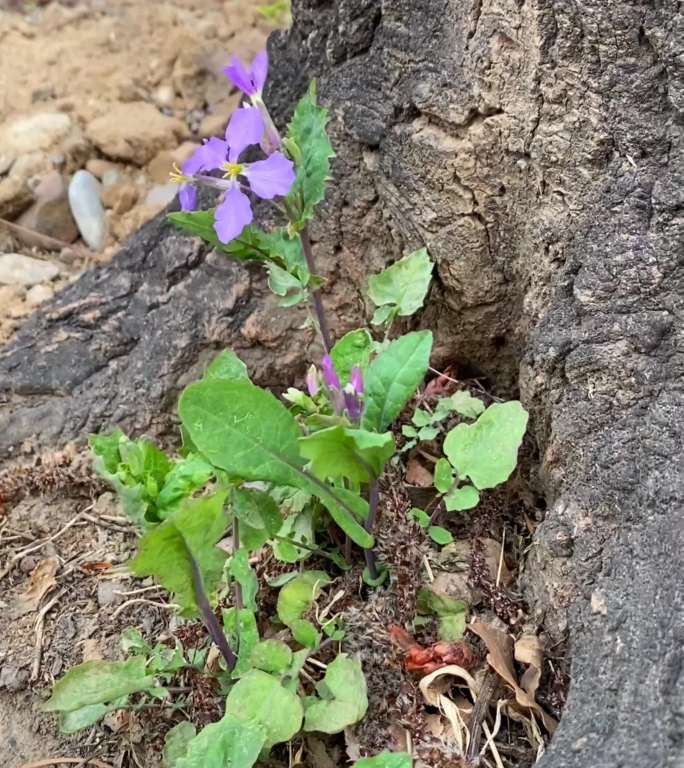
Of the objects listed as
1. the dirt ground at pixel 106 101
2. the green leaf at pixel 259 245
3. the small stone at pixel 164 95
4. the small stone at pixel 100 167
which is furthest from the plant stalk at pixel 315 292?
the small stone at pixel 164 95

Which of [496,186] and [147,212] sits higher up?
[496,186]

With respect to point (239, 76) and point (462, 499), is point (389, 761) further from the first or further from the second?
point (239, 76)

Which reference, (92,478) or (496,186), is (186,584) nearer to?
(92,478)

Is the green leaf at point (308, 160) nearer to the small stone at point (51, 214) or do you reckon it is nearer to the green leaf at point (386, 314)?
the green leaf at point (386, 314)

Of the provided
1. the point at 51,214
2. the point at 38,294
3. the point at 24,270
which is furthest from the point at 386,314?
the point at 51,214

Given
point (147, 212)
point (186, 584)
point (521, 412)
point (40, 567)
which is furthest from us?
point (147, 212)

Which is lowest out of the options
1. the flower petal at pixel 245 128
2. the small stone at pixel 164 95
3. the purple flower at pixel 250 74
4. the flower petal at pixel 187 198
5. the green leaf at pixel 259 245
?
the small stone at pixel 164 95

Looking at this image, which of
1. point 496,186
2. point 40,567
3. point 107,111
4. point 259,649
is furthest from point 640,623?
point 107,111
